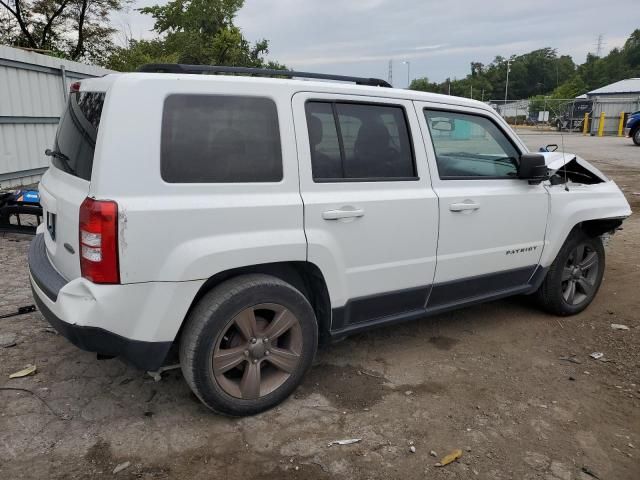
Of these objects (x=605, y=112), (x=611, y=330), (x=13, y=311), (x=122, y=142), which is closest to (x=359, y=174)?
(x=122, y=142)

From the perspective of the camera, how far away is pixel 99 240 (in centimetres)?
241

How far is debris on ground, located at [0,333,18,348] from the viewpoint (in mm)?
3715

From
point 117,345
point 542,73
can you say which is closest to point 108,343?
point 117,345

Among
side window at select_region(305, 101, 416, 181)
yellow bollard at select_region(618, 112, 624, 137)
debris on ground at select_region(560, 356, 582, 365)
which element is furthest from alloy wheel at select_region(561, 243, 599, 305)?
yellow bollard at select_region(618, 112, 624, 137)

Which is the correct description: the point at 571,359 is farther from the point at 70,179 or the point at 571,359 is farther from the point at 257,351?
the point at 70,179

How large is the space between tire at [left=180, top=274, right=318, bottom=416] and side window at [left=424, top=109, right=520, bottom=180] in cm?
138

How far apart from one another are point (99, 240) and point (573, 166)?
3.77m

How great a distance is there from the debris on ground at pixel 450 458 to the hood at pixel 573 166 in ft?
7.99

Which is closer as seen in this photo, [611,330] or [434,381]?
[434,381]

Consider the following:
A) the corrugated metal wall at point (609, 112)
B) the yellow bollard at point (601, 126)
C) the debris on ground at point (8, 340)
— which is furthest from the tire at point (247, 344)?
the corrugated metal wall at point (609, 112)

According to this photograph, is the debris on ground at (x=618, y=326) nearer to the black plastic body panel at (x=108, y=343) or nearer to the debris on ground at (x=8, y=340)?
the black plastic body panel at (x=108, y=343)

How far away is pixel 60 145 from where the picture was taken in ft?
10.2

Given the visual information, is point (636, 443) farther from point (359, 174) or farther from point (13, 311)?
point (13, 311)

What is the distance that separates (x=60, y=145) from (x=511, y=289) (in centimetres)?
328
